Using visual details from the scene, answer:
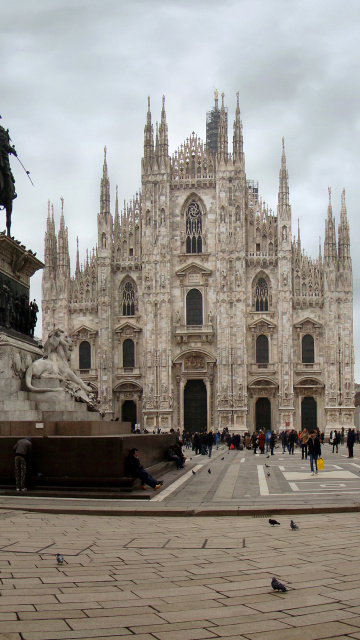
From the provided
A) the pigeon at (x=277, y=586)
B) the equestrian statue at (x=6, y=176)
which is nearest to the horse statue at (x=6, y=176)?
the equestrian statue at (x=6, y=176)

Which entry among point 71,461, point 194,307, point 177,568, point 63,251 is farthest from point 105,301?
point 177,568

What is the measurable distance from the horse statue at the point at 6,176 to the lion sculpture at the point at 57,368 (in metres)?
2.23

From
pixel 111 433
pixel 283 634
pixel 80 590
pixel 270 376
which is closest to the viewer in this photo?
pixel 283 634

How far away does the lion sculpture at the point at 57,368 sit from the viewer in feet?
41.5

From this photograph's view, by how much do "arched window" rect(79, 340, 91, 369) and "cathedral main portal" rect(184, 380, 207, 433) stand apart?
6518 millimetres

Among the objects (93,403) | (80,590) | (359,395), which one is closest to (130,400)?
(93,403)

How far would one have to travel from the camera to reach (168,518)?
389 inches

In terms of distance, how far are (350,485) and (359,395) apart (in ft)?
247

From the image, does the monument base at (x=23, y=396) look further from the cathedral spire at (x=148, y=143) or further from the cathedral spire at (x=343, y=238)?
the cathedral spire at (x=148, y=143)

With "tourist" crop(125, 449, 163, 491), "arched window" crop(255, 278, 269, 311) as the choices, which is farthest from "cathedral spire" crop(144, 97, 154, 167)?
"tourist" crop(125, 449, 163, 491)

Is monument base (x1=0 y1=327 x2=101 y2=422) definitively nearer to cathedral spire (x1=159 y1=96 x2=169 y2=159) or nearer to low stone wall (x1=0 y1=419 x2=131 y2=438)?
low stone wall (x1=0 y1=419 x2=131 y2=438)

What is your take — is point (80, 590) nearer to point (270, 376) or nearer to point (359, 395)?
point (270, 376)

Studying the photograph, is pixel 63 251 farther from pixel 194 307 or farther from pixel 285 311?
pixel 285 311

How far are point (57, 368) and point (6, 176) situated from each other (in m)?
3.71
